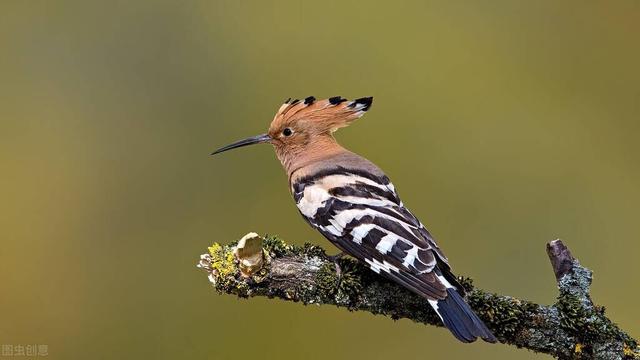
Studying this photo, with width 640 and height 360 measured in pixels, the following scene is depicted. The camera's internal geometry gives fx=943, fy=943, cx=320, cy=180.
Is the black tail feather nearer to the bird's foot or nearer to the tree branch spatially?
the tree branch

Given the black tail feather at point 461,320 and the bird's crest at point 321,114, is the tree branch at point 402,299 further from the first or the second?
the bird's crest at point 321,114

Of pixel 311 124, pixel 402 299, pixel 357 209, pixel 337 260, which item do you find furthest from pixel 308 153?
pixel 402 299

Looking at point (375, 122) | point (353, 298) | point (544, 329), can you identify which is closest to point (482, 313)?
point (544, 329)

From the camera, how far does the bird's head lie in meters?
2.55

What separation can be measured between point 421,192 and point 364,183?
1.40 meters

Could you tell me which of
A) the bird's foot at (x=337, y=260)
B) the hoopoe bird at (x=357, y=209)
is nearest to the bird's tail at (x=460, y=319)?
the hoopoe bird at (x=357, y=209)

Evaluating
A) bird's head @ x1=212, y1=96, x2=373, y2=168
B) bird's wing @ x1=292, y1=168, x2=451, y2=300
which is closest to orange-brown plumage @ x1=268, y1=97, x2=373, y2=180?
bird's head @ x1=212, y1=96, x2=373, y2=168

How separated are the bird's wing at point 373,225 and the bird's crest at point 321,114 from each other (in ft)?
0.71

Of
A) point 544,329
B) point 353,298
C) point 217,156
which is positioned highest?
point 217,156

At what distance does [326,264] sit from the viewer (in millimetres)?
2031

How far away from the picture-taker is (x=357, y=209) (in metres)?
2.19

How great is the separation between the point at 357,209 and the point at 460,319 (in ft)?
1.34

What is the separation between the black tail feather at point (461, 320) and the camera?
1.87 metres

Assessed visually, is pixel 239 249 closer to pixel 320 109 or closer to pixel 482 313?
pixel 482 313
